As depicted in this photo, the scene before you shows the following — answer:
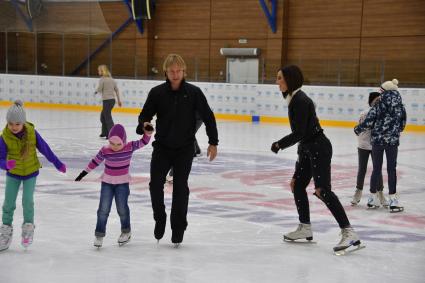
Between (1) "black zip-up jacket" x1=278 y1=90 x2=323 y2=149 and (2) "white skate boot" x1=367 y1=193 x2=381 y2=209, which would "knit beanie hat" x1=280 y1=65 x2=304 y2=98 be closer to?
(1) "black zip-up jacket" x1=278 y1=90 x2=323 y2=149

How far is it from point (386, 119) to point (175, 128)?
9.08 feet

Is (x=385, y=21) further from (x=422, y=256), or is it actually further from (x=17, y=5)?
(x=422, y=256)

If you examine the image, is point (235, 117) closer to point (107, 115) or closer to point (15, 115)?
point (107, 115)

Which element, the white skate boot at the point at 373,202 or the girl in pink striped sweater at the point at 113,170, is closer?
the girl in pink striped sweater at the point at 113,170

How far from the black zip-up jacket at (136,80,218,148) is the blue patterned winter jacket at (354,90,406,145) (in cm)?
231

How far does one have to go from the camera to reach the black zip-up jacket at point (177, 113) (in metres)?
5.12

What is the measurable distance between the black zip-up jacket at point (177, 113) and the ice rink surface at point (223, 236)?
859 millimetres

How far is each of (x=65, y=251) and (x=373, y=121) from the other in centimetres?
350

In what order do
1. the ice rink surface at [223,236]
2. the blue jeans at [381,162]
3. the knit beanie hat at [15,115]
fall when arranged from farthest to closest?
the blue jeans at [381,162]
the knit beanie hat at [15,115]
the ice rink surface at [223,236]

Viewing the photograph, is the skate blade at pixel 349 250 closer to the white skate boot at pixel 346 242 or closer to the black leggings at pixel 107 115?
the white skate boot at pixel 346 242

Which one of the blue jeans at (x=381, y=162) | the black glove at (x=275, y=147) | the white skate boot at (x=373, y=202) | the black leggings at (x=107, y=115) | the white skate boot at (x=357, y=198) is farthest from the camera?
the black leggings at (x=107, y=115)

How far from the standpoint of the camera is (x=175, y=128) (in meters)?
5.11

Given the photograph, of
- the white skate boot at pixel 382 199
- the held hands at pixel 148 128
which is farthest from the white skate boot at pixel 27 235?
the white skate boot at pixel 382 199

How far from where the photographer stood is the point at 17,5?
21328 mm
